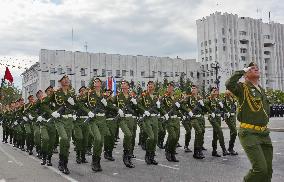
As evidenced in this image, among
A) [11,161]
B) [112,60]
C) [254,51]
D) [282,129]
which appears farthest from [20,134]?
[254,51]

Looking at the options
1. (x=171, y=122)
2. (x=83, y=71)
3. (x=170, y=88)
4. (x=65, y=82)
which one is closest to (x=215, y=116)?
(x=171, y=122)

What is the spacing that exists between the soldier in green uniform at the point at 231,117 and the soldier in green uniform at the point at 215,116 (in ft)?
0.74

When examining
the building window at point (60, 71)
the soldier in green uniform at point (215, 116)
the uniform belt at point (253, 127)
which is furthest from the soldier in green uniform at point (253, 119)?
the building window at point (60, 71)

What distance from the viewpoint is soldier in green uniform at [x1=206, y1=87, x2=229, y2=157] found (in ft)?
43.9

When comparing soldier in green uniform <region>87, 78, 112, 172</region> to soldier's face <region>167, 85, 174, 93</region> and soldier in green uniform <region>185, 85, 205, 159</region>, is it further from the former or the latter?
soldier in green uniform <region>185, 85, 205, 159</region>

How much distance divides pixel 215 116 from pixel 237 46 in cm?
12017

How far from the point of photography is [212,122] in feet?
44.4

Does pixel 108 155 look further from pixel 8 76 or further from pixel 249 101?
pixel 8 76

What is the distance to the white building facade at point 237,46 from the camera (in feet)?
→ 411

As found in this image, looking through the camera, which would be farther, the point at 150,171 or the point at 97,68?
the point at 97,68

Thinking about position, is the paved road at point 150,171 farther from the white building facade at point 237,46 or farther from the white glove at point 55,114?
→ the white building facade at point 237,46

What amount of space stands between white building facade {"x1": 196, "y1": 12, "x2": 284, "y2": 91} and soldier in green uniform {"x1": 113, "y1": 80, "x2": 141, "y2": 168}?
106891 mm

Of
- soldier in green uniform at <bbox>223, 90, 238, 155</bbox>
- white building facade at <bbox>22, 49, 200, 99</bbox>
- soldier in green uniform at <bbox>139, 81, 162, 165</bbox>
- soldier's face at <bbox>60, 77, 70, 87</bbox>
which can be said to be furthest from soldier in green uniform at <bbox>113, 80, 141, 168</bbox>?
white building facade at <bbox>22, 49, 200, 99</bbox>

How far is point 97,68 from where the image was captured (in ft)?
363
